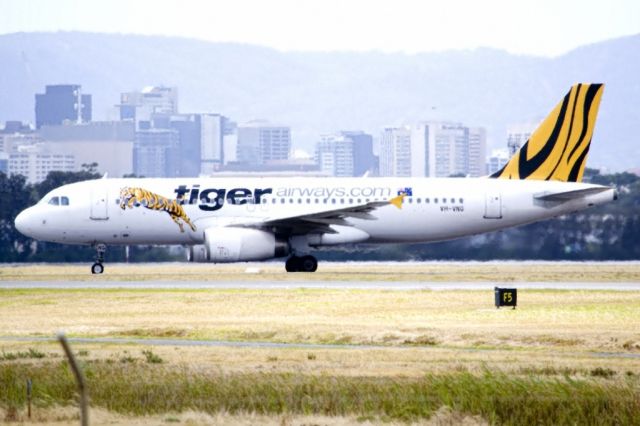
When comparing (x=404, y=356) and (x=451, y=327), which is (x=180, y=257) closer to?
(x=451, y=327)

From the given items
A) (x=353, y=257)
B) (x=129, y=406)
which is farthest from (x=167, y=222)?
(x=129, y=406)

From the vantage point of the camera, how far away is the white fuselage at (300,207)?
184 feet

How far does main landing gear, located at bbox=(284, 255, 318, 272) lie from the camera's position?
56688mm

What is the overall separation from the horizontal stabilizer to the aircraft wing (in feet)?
19.7

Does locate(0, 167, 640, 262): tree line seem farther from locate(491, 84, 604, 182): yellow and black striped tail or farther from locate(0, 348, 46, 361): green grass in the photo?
locate(0, 348, 46, 361): green grass

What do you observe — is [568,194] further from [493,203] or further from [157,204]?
[157,204]

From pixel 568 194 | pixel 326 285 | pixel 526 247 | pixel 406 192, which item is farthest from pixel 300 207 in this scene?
pixel 526 247

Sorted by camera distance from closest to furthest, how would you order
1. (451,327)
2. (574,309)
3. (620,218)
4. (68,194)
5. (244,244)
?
(451,327) → (574,309) → (244,244) → (68,194) → (620,218)

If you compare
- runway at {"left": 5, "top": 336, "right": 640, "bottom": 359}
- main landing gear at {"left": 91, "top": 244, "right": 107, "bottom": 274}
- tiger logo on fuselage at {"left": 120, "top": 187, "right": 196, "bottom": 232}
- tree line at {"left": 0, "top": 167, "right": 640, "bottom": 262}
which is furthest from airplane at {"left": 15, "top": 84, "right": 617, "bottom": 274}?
runway at {"left": 5, "top": 336, "right": 640, "bottom": 359}

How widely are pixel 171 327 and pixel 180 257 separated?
4048 cm

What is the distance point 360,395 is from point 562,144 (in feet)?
123

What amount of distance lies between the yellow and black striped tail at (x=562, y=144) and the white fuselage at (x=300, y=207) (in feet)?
2.83

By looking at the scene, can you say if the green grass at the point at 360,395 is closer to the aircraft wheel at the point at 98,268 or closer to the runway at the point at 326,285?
the runway at the point at 326,285

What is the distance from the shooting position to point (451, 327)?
3372 centimetres
